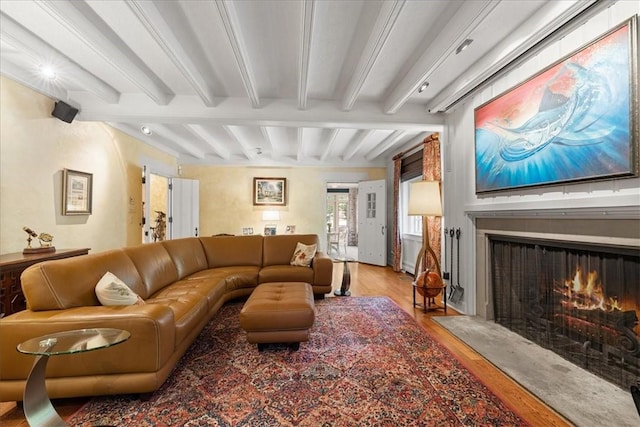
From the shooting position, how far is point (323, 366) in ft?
7.14

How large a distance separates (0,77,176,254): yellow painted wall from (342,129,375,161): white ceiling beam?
153 inches

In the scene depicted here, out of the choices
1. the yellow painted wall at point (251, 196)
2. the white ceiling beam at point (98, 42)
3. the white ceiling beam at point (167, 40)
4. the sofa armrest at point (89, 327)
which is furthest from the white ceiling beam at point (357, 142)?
the sofa armrest at point (89, 327)

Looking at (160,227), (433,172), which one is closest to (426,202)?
(433,172)

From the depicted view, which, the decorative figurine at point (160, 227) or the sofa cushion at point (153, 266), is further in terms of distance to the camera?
the decorative figurine at point (160, 227)

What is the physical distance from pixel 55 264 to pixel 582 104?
374cm

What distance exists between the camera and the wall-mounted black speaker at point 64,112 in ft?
10.4

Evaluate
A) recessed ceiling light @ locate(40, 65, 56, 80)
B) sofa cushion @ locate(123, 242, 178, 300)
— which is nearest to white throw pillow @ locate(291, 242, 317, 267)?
sofa cushion @ locate(123, 242, 178, 300)

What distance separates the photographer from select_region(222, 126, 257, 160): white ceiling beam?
182 inches

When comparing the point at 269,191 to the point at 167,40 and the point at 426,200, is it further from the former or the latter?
the point at 167,40

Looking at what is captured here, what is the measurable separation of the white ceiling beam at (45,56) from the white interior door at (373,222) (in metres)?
5.07

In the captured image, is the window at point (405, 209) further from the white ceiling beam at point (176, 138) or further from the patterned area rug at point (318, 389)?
the white ceiling beam at point (176, 138)

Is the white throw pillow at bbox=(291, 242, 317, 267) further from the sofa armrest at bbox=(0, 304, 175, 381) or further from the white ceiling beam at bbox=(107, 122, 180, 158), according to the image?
the white ceiling beam at bbox=(107, 122, 180, 158)

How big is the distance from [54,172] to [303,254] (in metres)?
3.11

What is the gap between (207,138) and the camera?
16.6ft
